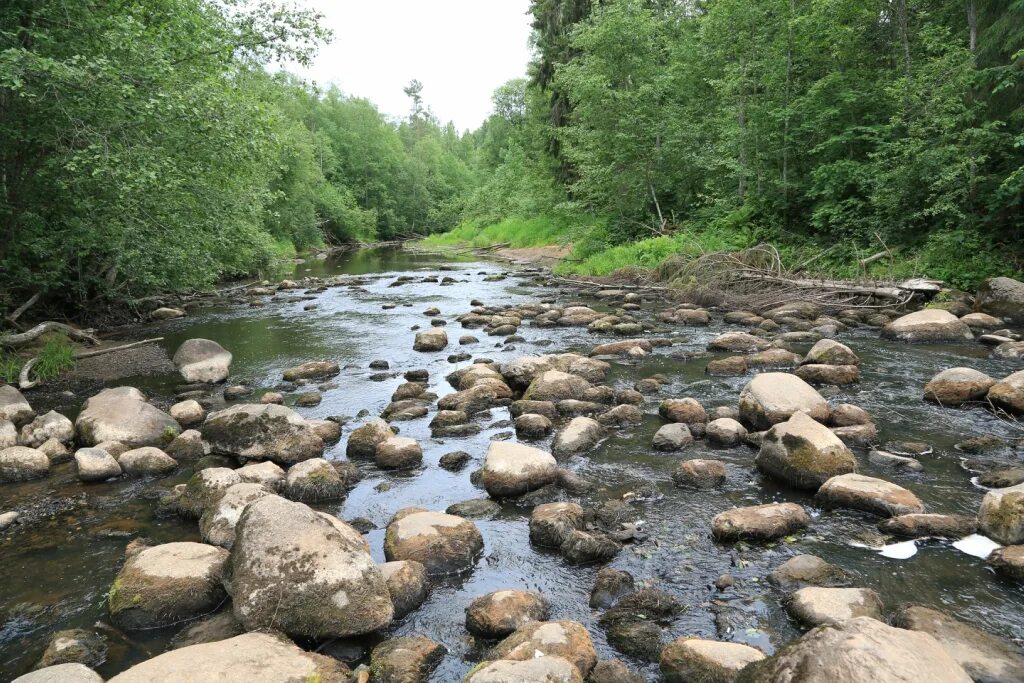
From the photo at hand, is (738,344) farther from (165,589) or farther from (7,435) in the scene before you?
(7,435)

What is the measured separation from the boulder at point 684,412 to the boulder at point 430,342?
21.5 ft

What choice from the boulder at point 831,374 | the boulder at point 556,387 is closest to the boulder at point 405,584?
the boulder at point 556,387

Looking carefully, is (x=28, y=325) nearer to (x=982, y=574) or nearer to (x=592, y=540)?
(x=592, y=540)

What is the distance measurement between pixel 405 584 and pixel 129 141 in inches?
376

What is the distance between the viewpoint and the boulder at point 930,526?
565cm

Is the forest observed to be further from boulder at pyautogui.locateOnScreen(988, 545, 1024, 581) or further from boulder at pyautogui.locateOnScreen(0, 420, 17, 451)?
boulder at pyautogui.locateOnScreen(988, 545, 1024, 581)

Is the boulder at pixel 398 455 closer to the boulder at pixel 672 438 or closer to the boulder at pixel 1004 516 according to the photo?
the boulder at pixel 672 438

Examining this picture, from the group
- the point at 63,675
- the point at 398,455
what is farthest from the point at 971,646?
the point at 398,455

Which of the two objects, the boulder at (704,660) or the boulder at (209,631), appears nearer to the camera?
the boulder at (704,660)

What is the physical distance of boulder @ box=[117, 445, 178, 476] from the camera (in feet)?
25.9

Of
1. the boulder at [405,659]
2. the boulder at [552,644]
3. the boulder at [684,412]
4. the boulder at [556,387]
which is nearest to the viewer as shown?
the boulder at [552,644]

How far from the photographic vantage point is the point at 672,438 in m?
8.11

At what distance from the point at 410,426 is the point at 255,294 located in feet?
61.4

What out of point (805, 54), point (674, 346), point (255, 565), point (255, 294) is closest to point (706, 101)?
point (805, 54)
